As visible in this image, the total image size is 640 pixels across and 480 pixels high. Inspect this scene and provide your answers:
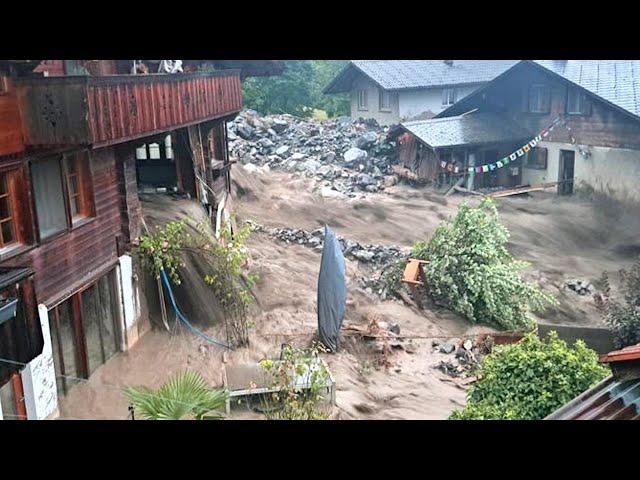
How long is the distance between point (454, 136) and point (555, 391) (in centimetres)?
2110

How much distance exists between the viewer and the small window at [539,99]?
27719mm

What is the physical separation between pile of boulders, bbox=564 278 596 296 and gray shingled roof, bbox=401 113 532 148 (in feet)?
35.3

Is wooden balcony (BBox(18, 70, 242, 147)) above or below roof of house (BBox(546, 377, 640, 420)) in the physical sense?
above

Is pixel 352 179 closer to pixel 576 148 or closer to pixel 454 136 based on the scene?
pixel 454 136

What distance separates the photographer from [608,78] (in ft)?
82.3

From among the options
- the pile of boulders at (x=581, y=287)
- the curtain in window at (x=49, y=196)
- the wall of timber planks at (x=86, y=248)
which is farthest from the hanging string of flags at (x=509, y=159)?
the curtain in window at (x=49, y=196)

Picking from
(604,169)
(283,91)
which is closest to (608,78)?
(604,169)

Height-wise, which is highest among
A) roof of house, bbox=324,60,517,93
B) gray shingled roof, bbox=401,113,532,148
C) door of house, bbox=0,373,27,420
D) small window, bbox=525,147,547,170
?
roof of house, bbox=324,60,517,93

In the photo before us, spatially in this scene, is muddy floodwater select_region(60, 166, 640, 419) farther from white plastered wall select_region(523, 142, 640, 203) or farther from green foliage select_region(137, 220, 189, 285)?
green foliage select_region(137, 220, 189, 285)

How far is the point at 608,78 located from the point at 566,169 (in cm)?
362

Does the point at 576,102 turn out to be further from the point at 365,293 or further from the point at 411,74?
the point at 365,293

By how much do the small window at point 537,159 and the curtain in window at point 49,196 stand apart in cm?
2153

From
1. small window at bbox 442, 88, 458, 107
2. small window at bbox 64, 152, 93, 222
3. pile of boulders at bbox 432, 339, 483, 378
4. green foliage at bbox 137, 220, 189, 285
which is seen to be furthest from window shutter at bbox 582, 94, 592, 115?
small window at bbox 64, 152, 93, 222

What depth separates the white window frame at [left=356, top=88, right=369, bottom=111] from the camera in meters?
37.2
